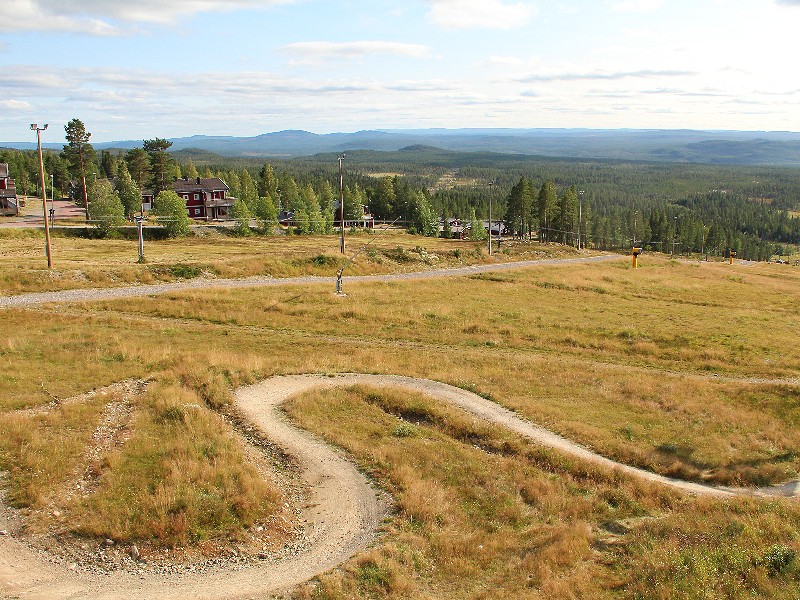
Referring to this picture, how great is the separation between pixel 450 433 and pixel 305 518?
24.6 feet

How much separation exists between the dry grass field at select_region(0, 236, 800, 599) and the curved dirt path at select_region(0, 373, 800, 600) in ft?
2.17

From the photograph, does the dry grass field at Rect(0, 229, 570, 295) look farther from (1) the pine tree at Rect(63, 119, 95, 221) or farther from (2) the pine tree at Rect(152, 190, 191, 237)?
(1) the pine tree at Rect(63, 119, 95, 221)

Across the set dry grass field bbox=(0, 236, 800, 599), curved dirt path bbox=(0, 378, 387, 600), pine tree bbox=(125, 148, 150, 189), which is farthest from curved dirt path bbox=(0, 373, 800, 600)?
pine tree bbox=(125, 148, 150, 189)

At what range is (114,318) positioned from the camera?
35.9 meters

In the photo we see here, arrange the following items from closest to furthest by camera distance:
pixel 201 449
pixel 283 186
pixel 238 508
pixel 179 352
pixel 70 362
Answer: pixel 238 508 → pixel 201 449 → pixel 70 362 → pixel 179 352 → pixel 283 186

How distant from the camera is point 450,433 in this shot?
22016 mm

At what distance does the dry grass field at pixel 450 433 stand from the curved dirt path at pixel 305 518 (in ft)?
2.17

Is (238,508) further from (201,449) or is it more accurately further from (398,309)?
(398,309)

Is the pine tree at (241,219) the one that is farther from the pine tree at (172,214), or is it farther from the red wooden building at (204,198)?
the red wooden building at (204,198)

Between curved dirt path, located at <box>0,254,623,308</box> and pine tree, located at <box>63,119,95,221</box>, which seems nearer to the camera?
curved dirt path, located at <box>0,254,623,308</box>

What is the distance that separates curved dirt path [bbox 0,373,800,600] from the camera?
1248cm

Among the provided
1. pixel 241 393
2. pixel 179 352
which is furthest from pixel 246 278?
pixel 241 393

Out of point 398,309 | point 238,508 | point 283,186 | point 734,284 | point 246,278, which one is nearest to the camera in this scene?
point 238,508

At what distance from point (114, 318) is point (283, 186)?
10206 cm
